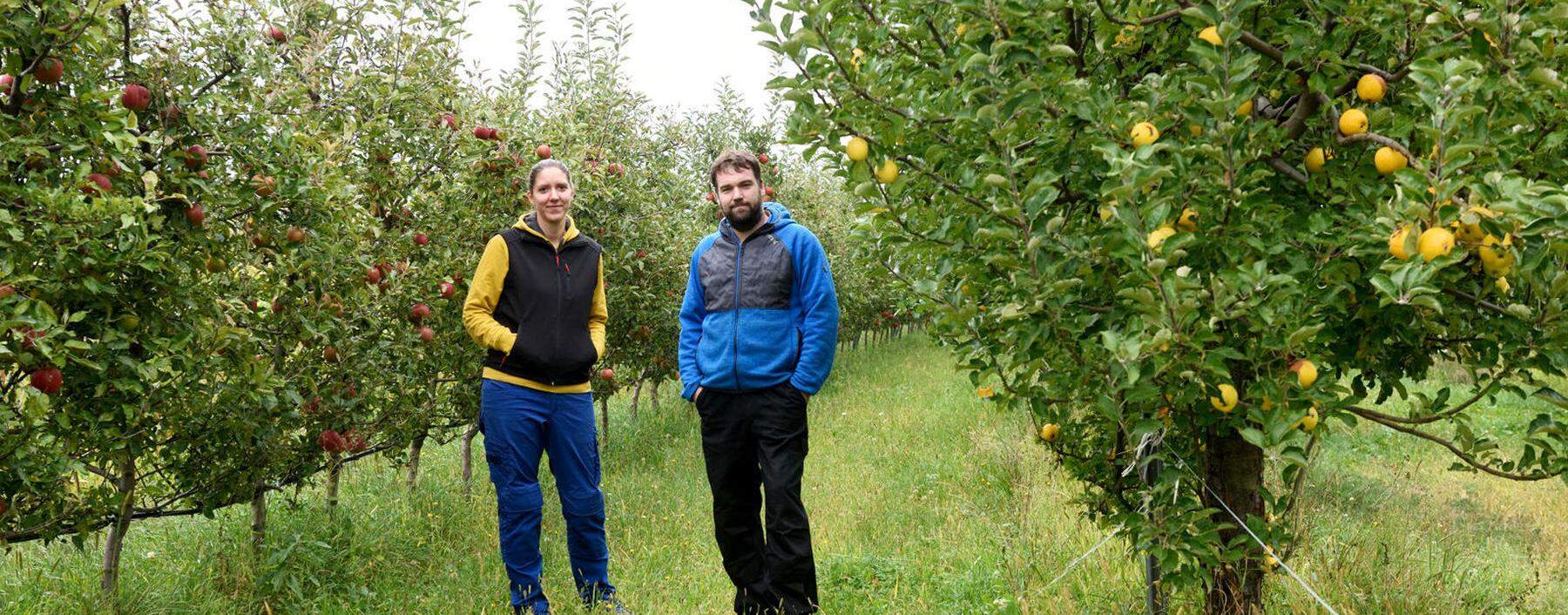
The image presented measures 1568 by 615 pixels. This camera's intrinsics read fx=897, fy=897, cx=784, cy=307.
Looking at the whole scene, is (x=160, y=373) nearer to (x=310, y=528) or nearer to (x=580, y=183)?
(x=310, y=528)

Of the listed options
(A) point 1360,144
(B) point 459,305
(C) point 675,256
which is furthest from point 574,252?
(C) point 675,256

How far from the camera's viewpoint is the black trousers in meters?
3.94

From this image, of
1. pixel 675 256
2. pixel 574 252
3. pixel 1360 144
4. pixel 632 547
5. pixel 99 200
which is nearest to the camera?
pixel 1360 144

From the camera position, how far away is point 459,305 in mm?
5926

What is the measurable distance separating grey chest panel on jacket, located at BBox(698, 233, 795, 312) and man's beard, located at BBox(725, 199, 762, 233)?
0.08 m

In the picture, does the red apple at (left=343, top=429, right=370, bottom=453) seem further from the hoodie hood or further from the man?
the hoodie hood

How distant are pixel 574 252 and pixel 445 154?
1885mm

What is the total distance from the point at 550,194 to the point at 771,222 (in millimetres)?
1102

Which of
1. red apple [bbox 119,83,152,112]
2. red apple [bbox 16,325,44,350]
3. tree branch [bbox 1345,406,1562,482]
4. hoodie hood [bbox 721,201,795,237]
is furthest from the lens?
hoodie hood [bbox 721,201,795,237]

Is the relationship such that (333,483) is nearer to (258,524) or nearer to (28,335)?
(258,524)

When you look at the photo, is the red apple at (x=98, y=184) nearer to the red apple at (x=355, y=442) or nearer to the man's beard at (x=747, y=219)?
the red apple at (x=355, y=442)

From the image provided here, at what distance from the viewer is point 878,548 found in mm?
5656

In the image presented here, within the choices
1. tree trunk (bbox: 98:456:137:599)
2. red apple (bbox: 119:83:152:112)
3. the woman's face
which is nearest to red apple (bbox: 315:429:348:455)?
tree trunk (bbox: 98:456:137:599)

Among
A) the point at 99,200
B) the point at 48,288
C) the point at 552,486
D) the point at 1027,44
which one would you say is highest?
the point at 1027,44
